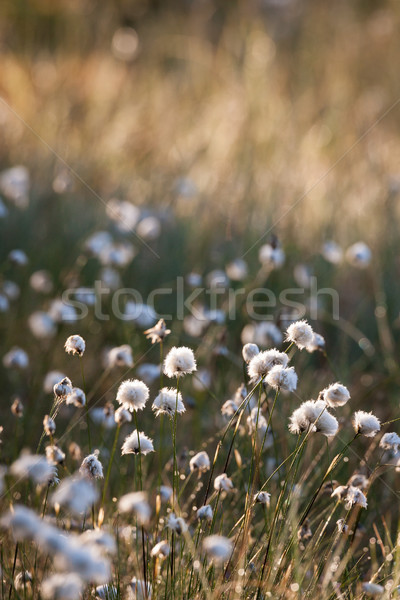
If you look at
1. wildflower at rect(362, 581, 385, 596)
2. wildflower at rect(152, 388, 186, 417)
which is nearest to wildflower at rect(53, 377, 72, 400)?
wildflower at rect(152, 388, 186, 417)

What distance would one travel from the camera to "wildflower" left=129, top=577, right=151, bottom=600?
1378mm

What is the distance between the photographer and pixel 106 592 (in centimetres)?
142

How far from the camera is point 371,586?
1.34 metres

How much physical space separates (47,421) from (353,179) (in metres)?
4.56

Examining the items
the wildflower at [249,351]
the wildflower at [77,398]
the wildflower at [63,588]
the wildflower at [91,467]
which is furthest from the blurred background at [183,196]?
the wildflower at [63,588]

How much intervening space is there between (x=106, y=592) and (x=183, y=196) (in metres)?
3.56

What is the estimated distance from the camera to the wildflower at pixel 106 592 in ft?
4.68

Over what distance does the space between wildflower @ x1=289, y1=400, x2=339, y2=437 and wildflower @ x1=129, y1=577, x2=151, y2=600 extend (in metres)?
0.48

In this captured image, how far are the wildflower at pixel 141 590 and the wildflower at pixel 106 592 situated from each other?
48mm

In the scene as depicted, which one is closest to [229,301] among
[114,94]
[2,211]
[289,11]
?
[2,211]

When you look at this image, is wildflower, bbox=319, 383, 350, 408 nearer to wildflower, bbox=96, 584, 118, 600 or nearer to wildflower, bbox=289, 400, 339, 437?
wildflower, bbox=289, 400, 339, 437

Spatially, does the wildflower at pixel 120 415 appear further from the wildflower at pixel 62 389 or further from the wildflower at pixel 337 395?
the wildflower at pixel 337 395

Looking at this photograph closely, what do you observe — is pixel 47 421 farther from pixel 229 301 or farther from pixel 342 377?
pixel 229 301

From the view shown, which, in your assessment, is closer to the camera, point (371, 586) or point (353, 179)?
point (371, 586)
